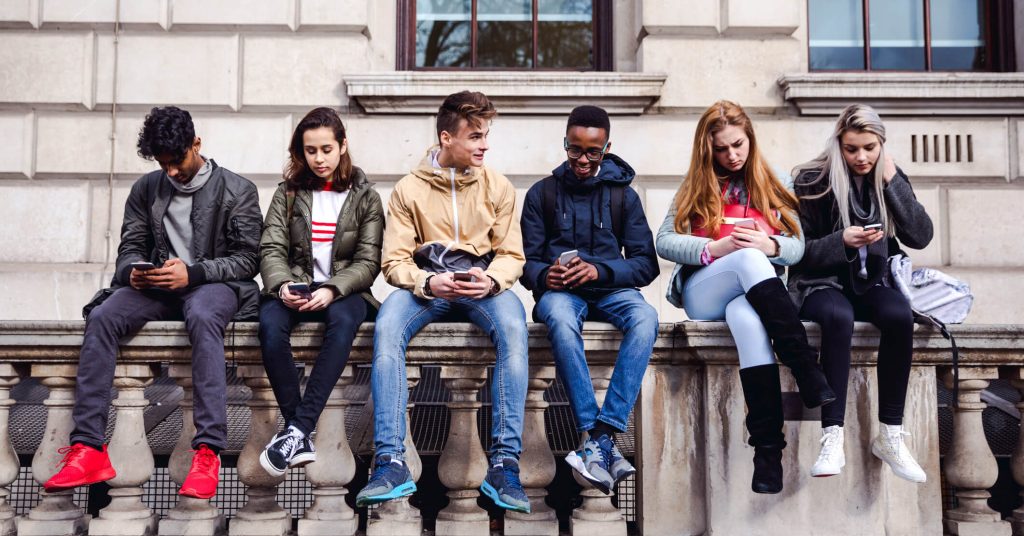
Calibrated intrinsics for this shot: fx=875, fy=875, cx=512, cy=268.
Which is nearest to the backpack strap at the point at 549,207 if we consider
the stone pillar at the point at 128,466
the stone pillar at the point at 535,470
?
the stone pillar at the point at 535,470

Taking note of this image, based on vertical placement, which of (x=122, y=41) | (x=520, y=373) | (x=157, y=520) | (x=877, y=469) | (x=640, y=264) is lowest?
(x=157, y=520)

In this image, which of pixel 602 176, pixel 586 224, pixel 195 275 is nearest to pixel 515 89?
pixel 602 176

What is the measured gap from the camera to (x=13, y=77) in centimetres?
713

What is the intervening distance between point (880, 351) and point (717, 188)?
1.06 meters

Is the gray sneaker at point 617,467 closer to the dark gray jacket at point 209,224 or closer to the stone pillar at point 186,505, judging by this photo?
the stone pillar at point 186,505

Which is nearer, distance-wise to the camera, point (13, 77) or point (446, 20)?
point (13, 77)

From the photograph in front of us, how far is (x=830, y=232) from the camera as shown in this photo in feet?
13.4

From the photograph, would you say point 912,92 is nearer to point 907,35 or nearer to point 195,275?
point 907,35

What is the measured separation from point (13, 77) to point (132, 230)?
397 centimetres

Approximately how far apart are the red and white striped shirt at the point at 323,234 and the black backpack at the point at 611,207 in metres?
0.97

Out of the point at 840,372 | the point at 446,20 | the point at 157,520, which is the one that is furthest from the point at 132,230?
the point at 446,20

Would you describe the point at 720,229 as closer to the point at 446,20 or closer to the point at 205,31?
the point at 446,20

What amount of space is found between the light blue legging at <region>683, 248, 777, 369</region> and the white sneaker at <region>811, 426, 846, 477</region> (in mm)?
354

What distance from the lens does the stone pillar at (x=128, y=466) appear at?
3492 millimetres
